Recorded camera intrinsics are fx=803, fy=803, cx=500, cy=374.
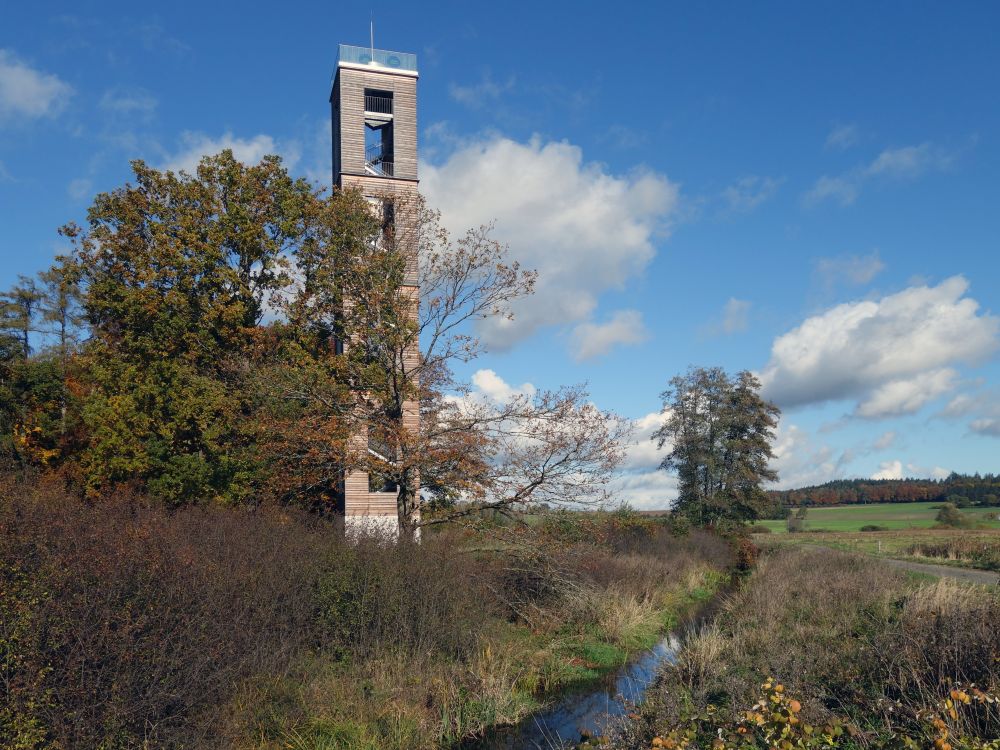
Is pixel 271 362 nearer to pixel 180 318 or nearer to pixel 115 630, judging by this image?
pixel 180 318

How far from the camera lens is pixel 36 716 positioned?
21.2 feet

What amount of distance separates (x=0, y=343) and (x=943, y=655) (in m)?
37.8

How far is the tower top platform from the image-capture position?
27.8 meters

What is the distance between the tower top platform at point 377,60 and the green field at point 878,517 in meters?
43.2

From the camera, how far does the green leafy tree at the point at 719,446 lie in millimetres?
49156

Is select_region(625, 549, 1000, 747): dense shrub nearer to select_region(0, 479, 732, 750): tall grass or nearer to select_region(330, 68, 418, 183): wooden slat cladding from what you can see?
select_region(0, 479, 732, 750): tall grass

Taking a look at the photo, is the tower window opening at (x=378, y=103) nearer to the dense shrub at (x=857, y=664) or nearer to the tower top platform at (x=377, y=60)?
the tower top platform at (x=377, y=60)

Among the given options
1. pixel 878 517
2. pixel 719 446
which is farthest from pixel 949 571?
pixel 878 517

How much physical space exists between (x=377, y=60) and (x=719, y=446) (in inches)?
1278

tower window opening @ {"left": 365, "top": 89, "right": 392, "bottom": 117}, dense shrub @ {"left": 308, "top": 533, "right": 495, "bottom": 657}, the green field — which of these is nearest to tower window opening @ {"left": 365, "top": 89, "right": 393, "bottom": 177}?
tower window opening @ {"left": 365, "top": 89, "right": 392, "bottom": 117}

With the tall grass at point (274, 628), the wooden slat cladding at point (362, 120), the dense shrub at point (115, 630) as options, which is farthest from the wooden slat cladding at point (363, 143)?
the dense shrub at point (115, 630)

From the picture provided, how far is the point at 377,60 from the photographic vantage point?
28.3 m

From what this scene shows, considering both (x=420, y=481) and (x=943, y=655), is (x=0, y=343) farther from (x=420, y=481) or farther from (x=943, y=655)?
(x=943, y=655)

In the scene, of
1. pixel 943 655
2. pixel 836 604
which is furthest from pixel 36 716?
pixel 836 604
